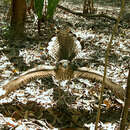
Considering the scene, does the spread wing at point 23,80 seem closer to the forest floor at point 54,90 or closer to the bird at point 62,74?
the bird at point 62,74

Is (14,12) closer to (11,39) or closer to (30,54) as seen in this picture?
(11,39)

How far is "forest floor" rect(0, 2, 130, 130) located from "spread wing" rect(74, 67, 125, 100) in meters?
0.27

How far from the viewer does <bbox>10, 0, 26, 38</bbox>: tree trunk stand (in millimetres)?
3908

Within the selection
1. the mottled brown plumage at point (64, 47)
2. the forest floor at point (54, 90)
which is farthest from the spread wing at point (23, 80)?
the mottled brown plumage at point (64, 47)

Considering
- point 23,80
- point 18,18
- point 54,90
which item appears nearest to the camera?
point 23,80

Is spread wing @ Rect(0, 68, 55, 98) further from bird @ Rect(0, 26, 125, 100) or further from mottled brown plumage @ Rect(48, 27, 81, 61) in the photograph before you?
mottled brown plumage @ Rect(48, 27, 81, 61)

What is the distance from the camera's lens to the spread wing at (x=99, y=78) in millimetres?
2070

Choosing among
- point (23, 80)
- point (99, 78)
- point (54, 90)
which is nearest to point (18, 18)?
point (54, 90)

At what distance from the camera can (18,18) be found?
396 cm

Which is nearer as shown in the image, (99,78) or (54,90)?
(99,78)

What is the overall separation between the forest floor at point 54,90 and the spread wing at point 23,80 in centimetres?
24

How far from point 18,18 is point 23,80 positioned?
6.63 feet

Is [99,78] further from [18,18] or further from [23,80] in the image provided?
[18,18]

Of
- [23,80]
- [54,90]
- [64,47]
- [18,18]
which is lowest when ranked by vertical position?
[54,90]
